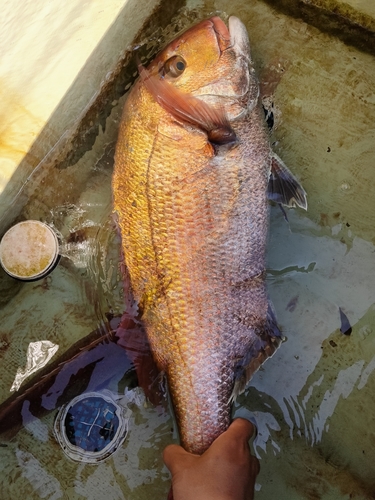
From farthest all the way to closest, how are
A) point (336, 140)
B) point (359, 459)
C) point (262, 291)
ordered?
point (336, 140) → point (359, 459) → point (262, 291)

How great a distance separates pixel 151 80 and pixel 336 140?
4.53 feet

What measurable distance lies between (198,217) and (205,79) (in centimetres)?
72

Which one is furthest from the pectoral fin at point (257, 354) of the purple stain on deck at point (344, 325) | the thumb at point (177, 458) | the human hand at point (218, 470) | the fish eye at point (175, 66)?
the fish eye at point (175, 66)

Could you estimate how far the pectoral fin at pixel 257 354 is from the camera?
242 centimetres

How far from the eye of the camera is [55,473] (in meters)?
2.83

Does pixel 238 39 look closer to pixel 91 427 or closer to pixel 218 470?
pixel 218 470

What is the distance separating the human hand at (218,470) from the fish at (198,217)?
0.09 metres

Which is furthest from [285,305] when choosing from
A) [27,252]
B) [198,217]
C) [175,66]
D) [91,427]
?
[27,252]

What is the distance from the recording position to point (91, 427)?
2807 millimetres

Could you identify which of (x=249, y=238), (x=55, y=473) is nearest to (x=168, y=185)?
(x=249, y=238)

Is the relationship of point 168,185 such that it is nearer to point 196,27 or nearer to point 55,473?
point 196,27

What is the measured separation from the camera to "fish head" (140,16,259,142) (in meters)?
2.28

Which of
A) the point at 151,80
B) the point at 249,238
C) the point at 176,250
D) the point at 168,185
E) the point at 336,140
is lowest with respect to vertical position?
A: the point at 336,140

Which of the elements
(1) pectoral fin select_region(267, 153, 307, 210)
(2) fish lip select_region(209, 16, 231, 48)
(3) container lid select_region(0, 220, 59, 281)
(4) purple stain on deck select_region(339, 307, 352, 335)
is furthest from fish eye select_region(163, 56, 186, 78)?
(4) purple stain on deck select_region(339, 307, 352, 335)
